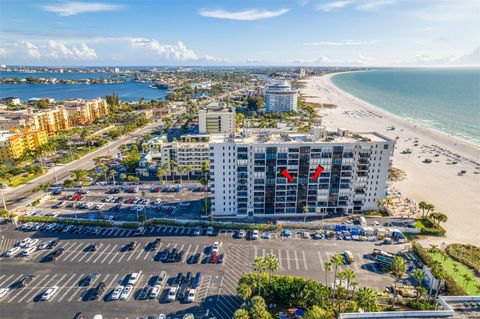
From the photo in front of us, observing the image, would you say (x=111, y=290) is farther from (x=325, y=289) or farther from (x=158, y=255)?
(x=325, y=289)

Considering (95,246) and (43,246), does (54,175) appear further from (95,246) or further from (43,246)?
(95,246)

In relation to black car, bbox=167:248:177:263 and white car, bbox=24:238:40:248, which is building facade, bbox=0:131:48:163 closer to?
white car, bbox=24:238:40:248

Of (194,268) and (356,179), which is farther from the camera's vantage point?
(356,179)

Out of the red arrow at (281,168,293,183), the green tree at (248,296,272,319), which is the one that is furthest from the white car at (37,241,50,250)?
the red arrow at (281,168,293,183)

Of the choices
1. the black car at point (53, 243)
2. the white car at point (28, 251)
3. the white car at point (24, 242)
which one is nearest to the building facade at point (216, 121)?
the black car at point (53, 243)

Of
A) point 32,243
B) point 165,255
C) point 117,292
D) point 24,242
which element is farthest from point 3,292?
point 165,255

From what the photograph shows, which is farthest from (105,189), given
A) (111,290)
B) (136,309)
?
(136,309)
